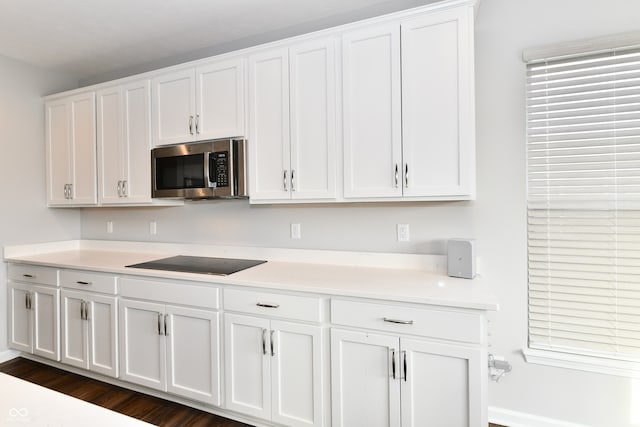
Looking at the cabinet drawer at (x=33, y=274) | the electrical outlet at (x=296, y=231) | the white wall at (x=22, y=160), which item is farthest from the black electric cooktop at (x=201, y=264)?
the white wall at (x=22, y=160)

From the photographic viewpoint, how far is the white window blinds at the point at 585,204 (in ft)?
5.86

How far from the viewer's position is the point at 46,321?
2.70 meters

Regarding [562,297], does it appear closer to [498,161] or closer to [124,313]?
[498,161]

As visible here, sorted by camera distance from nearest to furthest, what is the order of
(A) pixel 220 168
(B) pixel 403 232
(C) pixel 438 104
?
(C) pixel 438 104, (B) pixel 403 232, (A) pixel 220 168

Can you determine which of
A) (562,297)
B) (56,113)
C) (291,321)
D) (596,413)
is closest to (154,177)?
(56,113)

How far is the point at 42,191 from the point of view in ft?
10.3

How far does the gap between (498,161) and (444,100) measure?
1.71 ft

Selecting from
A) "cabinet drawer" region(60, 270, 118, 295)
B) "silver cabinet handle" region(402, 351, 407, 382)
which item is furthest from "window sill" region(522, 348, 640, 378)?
"cabinet drawer" region(60, 270, 118, 295)

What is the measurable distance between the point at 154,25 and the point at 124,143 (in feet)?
3.02

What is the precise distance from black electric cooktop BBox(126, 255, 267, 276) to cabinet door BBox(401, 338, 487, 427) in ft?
3.89

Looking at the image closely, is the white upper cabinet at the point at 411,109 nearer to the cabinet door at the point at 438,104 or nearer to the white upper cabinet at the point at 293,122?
the cabinet door at the point at 438,104

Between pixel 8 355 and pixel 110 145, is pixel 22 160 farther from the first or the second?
pixel 8 355

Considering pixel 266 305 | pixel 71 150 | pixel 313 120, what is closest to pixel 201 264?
pixel 266 305

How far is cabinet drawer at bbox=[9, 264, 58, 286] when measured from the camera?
2639 millimetres
